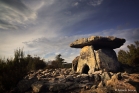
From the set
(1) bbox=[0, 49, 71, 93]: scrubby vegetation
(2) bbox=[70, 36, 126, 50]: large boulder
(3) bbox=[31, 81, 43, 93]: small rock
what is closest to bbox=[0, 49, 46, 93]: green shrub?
(1) bbox=[0, 49, 71, 93]: scrubby vegetation

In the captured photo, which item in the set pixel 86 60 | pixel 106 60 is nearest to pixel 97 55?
pixel 106 60

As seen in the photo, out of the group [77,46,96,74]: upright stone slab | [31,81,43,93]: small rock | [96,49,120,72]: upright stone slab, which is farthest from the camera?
[77,46,96,74]: upright stone slab

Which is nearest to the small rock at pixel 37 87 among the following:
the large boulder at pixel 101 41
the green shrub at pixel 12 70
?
the green shrub at pixel 12 70

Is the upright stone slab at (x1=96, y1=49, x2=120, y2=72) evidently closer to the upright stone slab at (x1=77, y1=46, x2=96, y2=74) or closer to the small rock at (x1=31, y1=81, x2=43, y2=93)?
the upright stone slab at (x1=77, y1=46, x2=96, y2=74)

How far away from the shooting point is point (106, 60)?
12180 millimetres

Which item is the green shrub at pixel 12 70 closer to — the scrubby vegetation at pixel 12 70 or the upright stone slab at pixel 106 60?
the scrubby vegetation at pixel 12 70

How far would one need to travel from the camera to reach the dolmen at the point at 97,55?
1174 cm

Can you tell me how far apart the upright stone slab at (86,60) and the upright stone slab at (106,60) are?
22.5 inches

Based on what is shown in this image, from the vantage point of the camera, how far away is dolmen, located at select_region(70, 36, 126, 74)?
1174 centimetres

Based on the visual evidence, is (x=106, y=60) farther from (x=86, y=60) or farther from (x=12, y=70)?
(x=12, y=70)

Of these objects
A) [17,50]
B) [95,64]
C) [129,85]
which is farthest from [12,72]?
[95,64]

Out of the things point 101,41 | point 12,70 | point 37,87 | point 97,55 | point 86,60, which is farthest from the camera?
point 86,60

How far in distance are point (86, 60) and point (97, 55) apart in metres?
1.35

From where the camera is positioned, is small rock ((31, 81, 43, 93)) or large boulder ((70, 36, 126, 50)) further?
large boulder ((70, 36, 126, 50))
